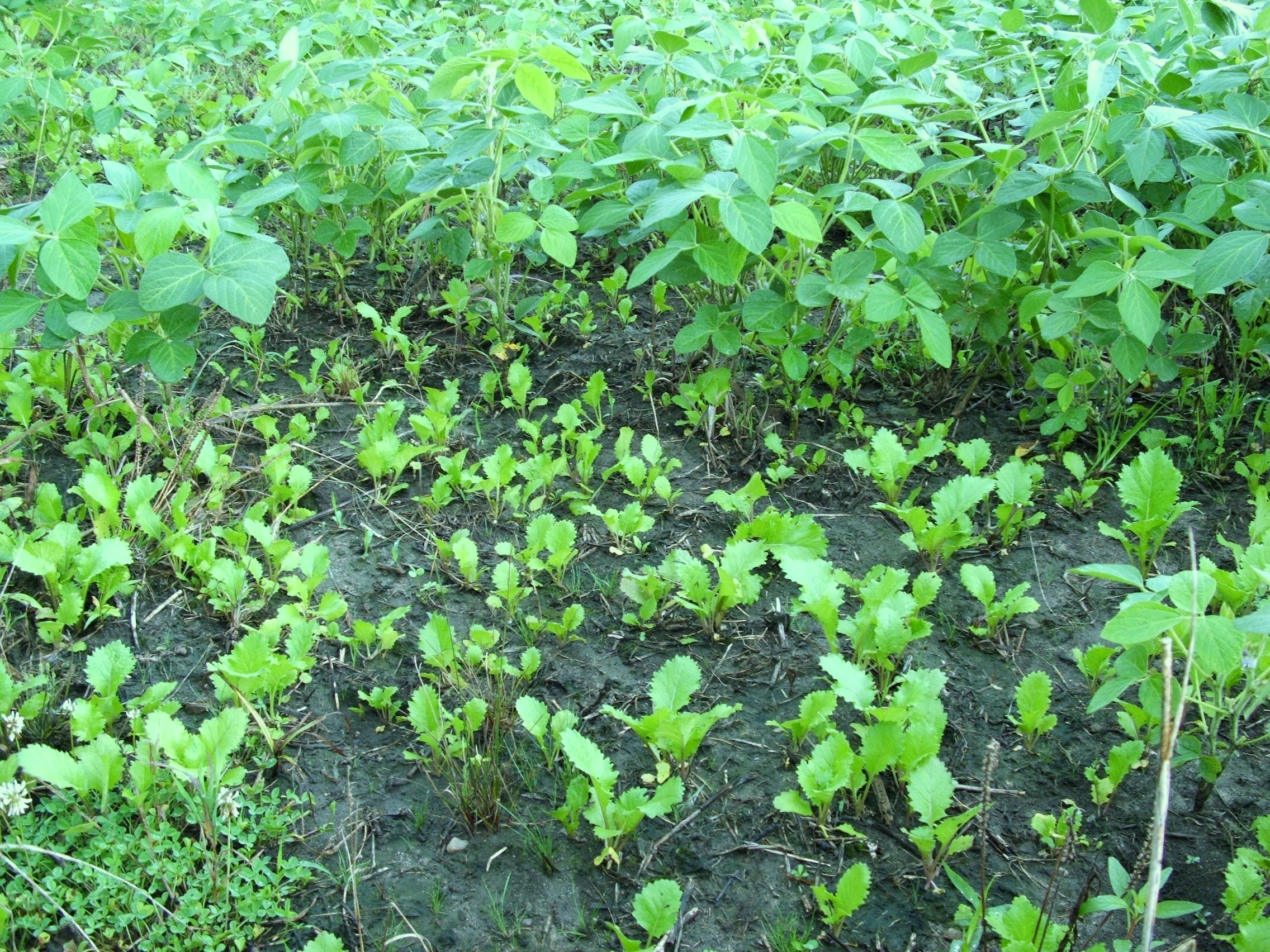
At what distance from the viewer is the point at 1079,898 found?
1325mm

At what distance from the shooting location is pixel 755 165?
2135mm

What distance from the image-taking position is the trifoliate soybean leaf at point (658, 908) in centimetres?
Result: 143

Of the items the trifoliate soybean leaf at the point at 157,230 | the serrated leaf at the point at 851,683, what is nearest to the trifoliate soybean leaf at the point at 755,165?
the serrated leaf at the point at 851,683

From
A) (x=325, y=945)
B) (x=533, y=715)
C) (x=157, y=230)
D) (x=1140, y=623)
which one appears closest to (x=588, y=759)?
(x=533, y=715)

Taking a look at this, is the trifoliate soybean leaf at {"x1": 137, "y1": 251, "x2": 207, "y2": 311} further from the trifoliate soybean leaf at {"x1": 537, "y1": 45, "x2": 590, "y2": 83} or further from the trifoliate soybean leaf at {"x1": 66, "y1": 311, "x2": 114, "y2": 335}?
the trifoliate soybean leaf at {"x1": 537, "y1": 45, "x2": 590, "y2": 83}

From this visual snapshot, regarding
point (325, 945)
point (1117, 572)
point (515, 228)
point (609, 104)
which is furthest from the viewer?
point (515, 228)

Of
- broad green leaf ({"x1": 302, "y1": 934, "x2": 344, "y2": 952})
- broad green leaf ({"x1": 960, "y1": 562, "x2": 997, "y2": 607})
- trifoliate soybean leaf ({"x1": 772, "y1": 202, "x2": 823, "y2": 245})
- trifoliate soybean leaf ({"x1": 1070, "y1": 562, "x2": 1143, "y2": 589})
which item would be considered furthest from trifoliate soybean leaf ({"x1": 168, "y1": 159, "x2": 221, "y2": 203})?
trifoliate soybean leaf ({"x1": 1070, "y1": 562, "x2": 1143, "y2": 589})

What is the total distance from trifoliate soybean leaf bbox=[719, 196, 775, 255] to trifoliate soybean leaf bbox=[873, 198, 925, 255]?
295 mm

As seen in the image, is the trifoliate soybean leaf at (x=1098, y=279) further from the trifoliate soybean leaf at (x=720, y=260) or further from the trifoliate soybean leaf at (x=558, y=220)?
the trifoliate soybean leaf at (x=558, y=220)

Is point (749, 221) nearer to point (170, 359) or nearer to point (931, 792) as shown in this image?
point (931, 792)

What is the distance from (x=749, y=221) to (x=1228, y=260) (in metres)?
1.02

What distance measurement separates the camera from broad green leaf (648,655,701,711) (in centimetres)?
175

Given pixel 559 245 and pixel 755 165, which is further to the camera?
pixel 559 245

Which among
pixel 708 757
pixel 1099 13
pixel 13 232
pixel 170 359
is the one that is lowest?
pixel 708 757
